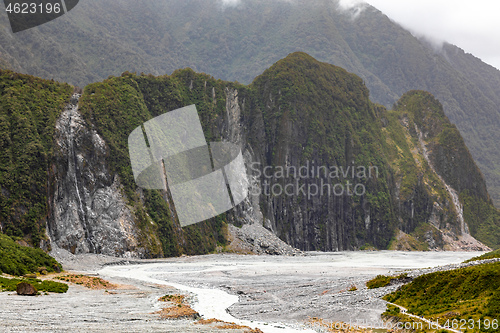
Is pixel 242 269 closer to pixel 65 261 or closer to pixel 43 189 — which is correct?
pixel 65 261

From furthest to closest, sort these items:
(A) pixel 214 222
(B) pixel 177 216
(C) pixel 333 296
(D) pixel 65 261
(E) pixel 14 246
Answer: (A) pixel 214 222
(B) pixel 177 216
(D) pixel 65 261
(E) pixel 14 246
(C) pixel 333 296

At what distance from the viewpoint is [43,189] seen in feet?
310

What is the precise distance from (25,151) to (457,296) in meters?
85.4

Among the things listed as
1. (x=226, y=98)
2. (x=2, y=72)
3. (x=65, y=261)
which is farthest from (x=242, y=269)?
(x=226, y=98)

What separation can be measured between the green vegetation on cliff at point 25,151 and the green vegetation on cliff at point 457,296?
2720 inches

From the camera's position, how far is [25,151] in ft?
310

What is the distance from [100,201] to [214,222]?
42.0 metres
